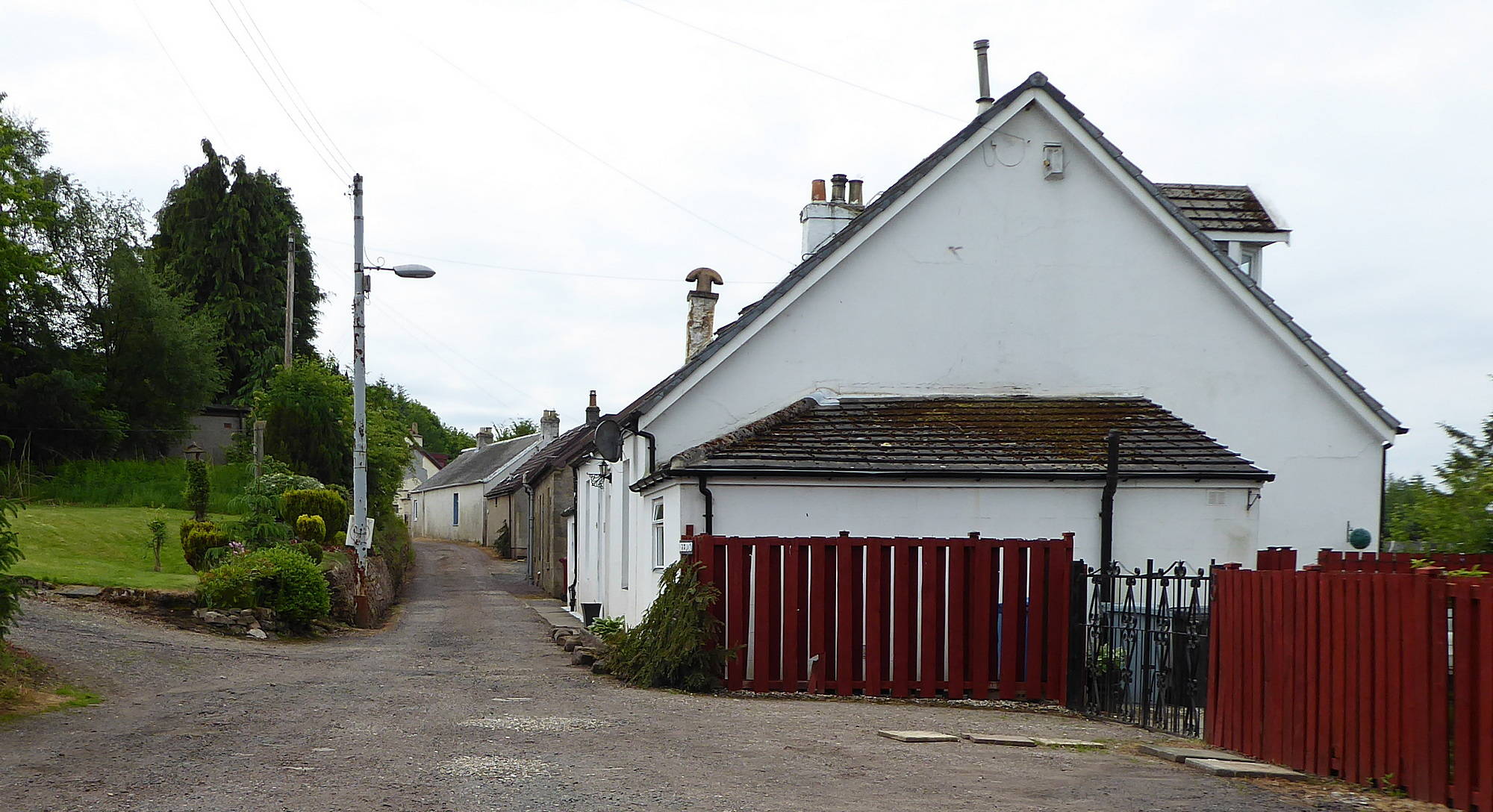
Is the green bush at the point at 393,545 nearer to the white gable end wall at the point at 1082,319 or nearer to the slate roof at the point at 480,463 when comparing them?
the white gable end wall at the point at 1082,319

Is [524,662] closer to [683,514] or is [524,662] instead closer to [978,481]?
[683,514]

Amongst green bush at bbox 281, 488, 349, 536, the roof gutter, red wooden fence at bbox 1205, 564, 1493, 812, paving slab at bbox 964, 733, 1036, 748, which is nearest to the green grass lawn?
green bush at bbox 281, 488, 349, 536

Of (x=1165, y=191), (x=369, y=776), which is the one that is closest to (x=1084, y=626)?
(x=369, y=776)

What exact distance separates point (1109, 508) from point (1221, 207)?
7.87 meters

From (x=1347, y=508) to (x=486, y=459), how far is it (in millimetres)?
58822

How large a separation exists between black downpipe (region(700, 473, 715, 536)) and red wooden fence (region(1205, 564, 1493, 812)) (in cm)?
621

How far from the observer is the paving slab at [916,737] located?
9922mm

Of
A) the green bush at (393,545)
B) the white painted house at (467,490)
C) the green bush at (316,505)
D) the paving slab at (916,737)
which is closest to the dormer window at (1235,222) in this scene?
the paving slab at (916,737)

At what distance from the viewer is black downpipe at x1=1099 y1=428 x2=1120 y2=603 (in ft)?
48.3

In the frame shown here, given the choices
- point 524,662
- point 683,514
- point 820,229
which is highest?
point 820,229

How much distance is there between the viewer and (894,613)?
43.8ft

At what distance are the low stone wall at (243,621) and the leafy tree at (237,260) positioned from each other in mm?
34156

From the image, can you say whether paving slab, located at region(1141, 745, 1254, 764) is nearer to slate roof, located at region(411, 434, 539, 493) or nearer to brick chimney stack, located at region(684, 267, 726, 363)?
brick chimney stack, located at region(684, 267, 726, 363)

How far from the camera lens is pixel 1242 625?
980 cm
